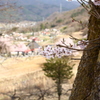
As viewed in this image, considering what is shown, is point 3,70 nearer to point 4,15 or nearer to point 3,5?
point 4,15

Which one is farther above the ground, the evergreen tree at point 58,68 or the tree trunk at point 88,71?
the tree trunk at point 88,71

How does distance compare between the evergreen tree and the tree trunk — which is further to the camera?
the evergreen tree

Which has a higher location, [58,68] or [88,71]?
[88,71]

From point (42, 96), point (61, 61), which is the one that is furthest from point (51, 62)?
point (42, 96)

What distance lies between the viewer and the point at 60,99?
8.66 metres

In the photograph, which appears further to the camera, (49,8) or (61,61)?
(49,8)

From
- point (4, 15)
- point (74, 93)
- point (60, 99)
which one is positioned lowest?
point (60, 99)

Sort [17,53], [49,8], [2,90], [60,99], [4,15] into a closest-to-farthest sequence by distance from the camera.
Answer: [4,15]
[60,99]
[2,90]
[17,53]
[49,8]

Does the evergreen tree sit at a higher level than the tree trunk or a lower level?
lower

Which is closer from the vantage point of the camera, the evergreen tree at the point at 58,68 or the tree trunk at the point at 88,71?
the tree trunk at the point at 88,71

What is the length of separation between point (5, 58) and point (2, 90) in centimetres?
571

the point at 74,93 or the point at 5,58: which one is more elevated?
the point at 74,93

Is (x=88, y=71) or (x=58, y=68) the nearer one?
(x=88, y=71)

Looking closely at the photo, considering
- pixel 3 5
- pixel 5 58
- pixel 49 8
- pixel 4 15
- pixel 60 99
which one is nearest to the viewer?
pixel 3 5
